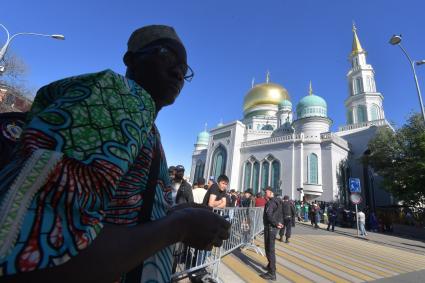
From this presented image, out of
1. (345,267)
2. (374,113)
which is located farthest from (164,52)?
(374,113)

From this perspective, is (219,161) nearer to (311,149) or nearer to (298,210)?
(311,149)

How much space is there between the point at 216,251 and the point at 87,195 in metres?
4.39

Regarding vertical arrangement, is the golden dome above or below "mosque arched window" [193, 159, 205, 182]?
above

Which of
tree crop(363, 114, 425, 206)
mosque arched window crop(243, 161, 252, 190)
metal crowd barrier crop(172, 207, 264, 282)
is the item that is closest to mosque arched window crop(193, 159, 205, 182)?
mosque arched window crop(243, 161, 252, 190)

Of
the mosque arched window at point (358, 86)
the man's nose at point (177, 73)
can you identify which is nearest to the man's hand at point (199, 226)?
the man's nose at point (177, 73)

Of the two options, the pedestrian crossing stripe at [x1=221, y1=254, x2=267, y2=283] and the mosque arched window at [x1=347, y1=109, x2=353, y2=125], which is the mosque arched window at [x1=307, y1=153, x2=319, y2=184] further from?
the pedestrian crossing stripe at [x1=221, y1=254, x2=267, y2=283]

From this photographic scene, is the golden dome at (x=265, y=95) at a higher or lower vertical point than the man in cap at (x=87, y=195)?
higher

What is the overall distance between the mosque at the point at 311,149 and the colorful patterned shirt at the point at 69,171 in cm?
2625

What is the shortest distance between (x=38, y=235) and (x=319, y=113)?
32017 mm

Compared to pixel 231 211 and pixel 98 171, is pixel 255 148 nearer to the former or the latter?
pixel 231 211

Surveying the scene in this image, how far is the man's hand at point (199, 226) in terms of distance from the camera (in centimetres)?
77

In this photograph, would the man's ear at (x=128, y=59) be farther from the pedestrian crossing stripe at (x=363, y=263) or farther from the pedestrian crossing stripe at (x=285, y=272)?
the pedestrian crossing stripe at (x=363, y=263)

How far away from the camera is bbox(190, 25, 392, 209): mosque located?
2602 cm

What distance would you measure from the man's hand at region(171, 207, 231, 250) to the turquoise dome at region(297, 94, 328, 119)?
102ft
